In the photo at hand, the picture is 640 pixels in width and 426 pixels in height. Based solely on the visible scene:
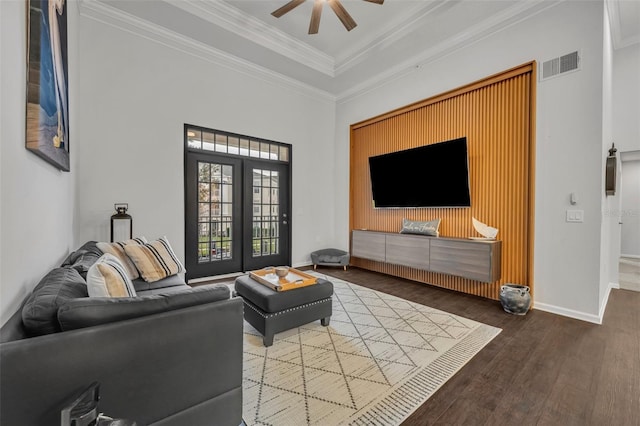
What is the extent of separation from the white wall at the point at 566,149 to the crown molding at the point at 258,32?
278 centimetres

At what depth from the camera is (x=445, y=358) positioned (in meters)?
2.23

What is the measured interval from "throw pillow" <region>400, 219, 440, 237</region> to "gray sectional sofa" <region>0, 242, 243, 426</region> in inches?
138

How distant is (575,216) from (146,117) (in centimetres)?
568

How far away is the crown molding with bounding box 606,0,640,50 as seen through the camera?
3.67 m

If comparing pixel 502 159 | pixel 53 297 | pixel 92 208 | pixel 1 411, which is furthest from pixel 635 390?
pixel 92 208

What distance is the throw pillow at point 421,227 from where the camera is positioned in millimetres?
4207

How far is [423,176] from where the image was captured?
4402 mm

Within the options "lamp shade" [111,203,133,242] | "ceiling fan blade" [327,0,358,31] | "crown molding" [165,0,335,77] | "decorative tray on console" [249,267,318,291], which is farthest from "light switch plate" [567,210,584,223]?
"lamp shade" [111,203,133,242]

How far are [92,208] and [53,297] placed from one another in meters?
3.00

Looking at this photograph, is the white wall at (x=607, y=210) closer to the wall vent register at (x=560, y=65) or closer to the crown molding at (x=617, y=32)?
the wall vent register at (x=560, y=65)

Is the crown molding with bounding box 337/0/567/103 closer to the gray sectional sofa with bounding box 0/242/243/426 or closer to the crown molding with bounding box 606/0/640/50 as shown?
the crown molding with bounding box 606/0/640/50

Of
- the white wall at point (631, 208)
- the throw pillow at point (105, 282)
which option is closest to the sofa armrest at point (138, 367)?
the throw pillow at point (105, 282)

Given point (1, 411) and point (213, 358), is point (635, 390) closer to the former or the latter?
point (213, 358)

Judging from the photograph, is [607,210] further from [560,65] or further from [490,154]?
[560,65]
